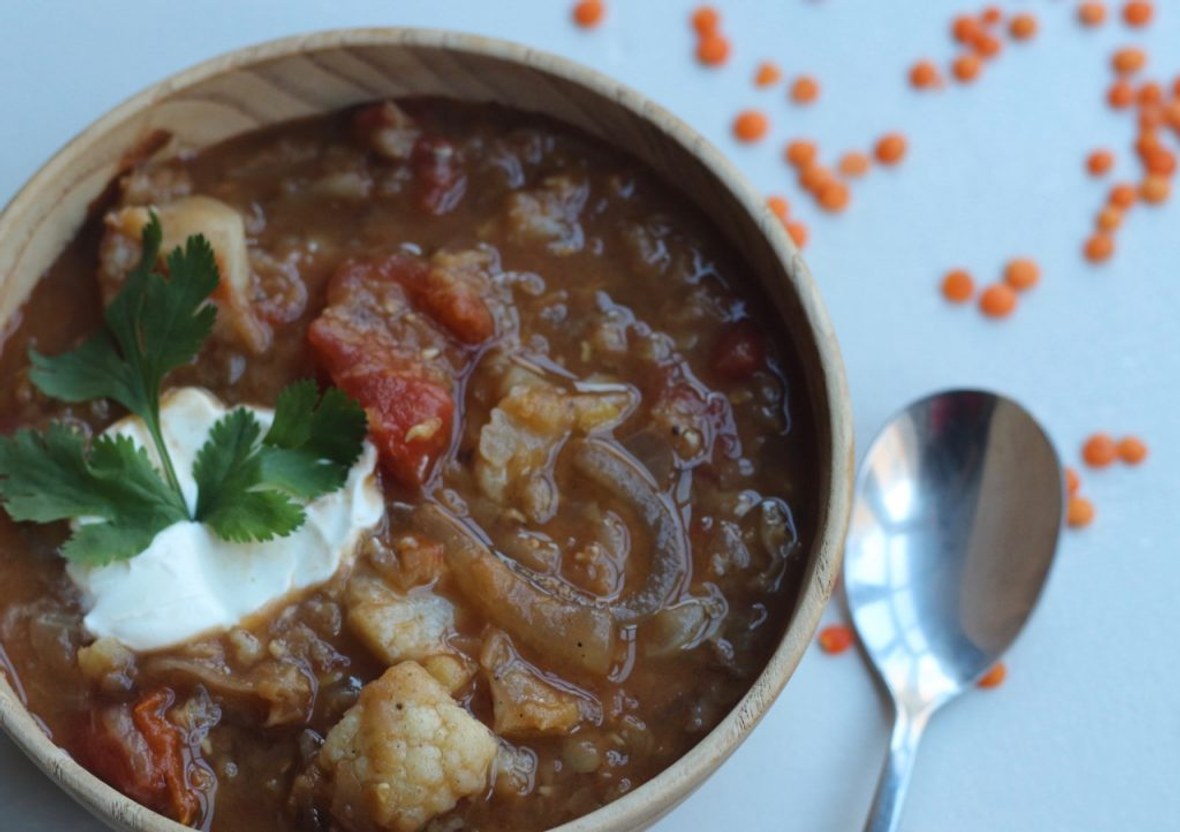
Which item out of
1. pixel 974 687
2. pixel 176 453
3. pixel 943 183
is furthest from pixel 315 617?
pixel 943 183

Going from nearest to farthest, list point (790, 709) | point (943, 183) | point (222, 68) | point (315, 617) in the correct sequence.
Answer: point (315, 617) → point (222, 68) → point (790, 709) → point (943, 183)

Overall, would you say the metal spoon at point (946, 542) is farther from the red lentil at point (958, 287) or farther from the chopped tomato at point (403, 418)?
the chopped tomato at point (403, 418)

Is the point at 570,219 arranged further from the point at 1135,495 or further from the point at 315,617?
the point at 1135,495

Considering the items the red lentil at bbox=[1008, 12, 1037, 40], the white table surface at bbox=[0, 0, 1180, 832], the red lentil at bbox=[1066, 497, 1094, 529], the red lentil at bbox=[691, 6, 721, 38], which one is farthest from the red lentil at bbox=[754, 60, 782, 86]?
the red lentil at bbox=[1066, 497, 1094, 529]

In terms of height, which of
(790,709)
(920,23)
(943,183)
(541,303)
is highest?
(920,23)

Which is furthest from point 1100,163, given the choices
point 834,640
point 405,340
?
point 405,340

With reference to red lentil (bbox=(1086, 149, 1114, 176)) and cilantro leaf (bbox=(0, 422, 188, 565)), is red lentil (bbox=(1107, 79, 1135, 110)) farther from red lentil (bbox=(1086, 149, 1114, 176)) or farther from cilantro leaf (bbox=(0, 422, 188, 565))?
cilantro leaf (bbox=(0, 422, 188, 565))

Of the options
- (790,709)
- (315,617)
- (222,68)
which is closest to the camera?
A: (315,617)
